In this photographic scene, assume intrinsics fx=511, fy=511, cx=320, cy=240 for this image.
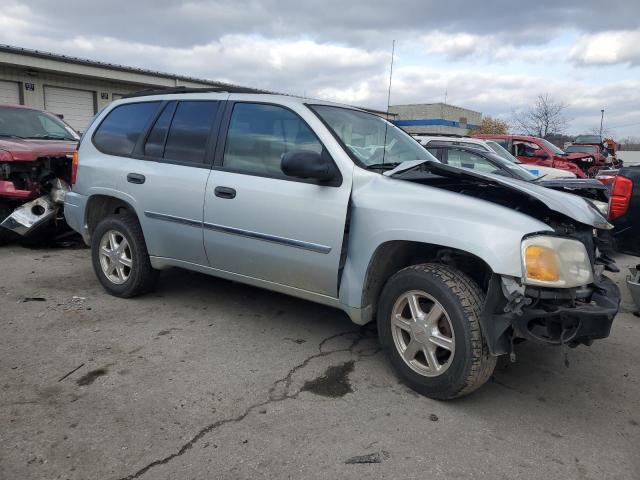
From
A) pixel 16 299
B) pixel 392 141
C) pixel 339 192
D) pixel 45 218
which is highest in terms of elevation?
pixel 392 141

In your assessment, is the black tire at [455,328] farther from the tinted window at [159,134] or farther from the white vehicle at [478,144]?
the white vehicle at [478,144]

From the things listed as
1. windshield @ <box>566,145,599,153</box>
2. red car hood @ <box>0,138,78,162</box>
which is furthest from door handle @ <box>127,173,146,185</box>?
windshield @ <box>566,145,599,153</box>

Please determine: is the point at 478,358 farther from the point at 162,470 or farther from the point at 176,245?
the point at 176,245

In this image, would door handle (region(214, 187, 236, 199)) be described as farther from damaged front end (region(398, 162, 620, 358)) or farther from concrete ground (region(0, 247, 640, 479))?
damaged front end (region(398, 162, 620, 358))

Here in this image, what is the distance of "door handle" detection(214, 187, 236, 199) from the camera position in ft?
12.4

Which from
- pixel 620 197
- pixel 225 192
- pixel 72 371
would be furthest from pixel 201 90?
pixel 620 197

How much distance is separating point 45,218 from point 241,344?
4112mm

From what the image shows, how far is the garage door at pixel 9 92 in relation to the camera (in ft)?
53.2

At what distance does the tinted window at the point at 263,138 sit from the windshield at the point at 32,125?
4.86 metres

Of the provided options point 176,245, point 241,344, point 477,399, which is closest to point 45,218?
point 176,245

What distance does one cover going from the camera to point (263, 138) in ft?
12.5

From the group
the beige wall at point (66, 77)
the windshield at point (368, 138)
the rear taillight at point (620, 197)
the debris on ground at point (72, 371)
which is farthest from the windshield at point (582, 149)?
the debris on ground at point (72, 371)

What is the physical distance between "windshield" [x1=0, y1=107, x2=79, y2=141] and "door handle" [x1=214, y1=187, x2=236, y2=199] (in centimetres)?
492

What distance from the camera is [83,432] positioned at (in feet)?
8.75
